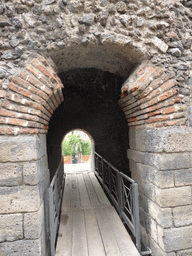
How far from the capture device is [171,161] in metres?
2.50

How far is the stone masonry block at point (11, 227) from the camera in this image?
2139 mm

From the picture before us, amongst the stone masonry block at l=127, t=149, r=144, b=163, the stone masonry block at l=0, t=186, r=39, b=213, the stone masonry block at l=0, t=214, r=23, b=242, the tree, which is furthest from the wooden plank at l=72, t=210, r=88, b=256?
the tree

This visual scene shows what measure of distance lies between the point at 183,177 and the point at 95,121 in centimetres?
475

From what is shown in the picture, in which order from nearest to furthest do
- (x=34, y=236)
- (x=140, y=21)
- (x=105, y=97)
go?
1. (x=34, y=236)
2. (x=140, y=21)
3. (x=105, y=97)

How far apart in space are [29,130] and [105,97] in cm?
494

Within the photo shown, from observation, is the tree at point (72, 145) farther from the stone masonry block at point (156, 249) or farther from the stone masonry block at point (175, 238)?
the stone masonry block at point (175, 238)

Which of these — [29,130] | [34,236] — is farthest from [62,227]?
[29,130]

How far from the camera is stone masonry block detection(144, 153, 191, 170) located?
249 cm

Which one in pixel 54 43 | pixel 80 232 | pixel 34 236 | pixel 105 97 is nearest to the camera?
pixel 34 236

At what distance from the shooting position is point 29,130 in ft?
7.50

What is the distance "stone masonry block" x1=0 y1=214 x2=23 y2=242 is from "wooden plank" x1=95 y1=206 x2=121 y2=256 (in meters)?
1.37

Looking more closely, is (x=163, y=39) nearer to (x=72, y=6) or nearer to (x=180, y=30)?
(x=180, y=30)

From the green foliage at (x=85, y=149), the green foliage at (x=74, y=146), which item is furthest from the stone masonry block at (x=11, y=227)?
the green foliage at (x=85, y=149)

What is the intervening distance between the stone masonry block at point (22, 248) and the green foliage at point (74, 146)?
18.7 m
